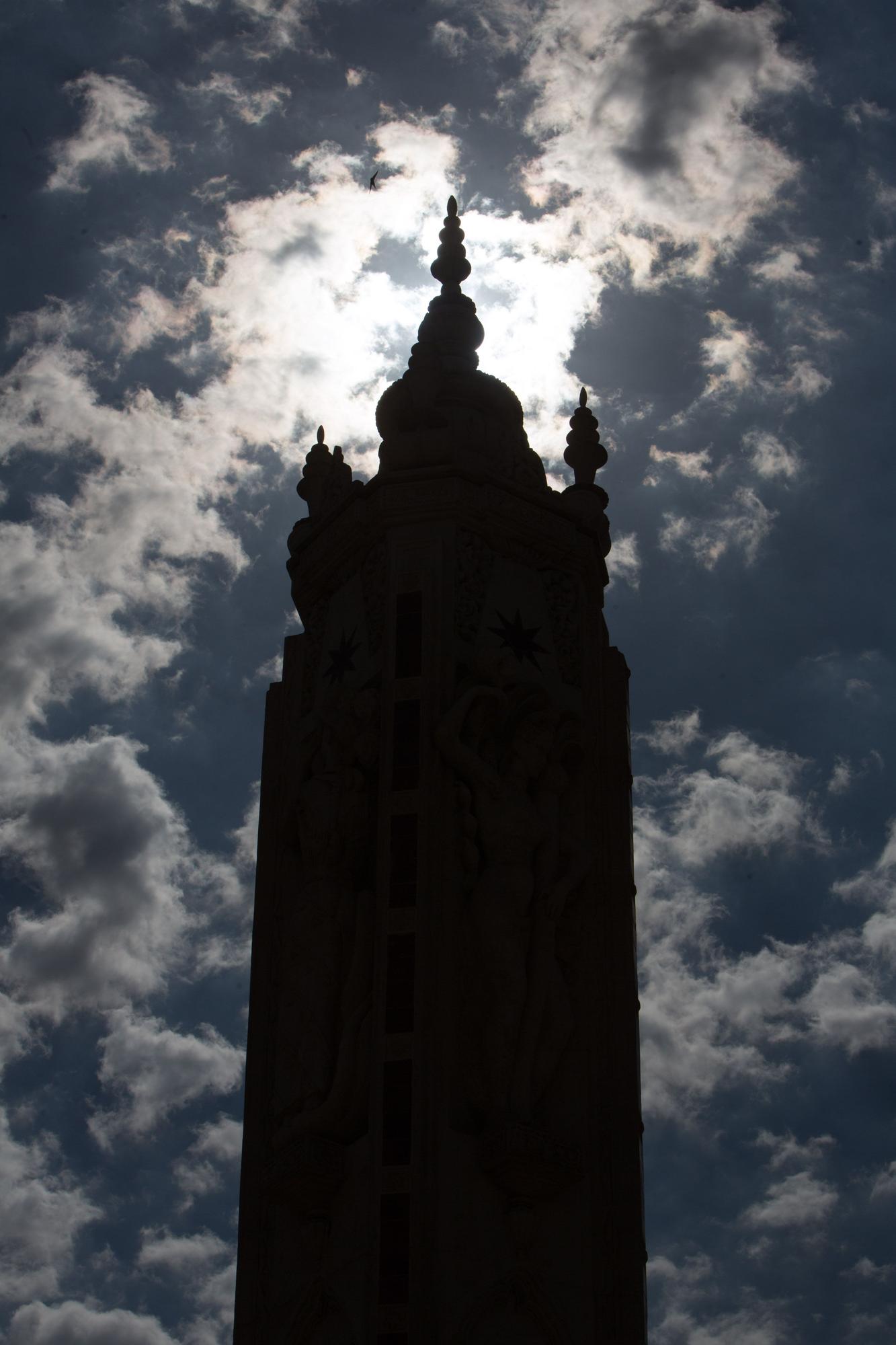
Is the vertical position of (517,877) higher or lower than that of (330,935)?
higher

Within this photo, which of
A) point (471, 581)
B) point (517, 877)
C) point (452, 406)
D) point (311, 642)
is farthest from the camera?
point (452, 406)

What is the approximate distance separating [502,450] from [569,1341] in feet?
47.0

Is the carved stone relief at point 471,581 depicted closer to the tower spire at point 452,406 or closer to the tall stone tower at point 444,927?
the tall stone tower at point 444,927

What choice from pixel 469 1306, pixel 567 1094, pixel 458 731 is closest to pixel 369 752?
pixel 458 731

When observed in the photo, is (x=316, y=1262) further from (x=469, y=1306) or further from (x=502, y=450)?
(x=502, y=450)

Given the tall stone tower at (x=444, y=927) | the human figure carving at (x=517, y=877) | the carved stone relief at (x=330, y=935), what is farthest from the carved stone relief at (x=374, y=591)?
the human figure carving at (x=517, y=877)

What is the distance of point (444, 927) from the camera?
2922 cm

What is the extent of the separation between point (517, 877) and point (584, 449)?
30.2 ft

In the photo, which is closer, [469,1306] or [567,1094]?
[469,1306]

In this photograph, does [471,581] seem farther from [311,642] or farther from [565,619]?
[311,642]

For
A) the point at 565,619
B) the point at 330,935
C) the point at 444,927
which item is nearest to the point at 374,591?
the point at 565,619

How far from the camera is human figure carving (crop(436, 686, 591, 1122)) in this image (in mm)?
28578

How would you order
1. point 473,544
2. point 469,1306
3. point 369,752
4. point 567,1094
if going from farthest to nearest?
point 473,544 → point 369,752 → point 567,1094 → point 469,1306

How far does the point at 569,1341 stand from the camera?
27047mm
